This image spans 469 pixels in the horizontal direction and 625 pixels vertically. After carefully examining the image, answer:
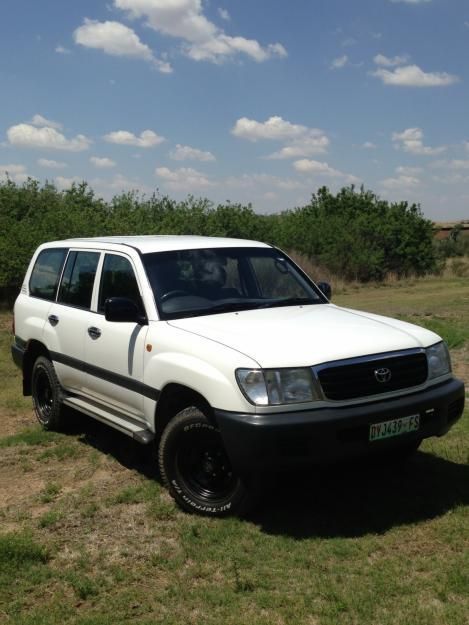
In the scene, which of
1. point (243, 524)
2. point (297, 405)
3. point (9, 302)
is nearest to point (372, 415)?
point (297, 405)

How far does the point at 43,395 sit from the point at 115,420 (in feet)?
5.98

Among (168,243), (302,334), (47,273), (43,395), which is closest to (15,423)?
(43,395)

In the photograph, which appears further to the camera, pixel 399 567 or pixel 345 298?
pixel 345 298

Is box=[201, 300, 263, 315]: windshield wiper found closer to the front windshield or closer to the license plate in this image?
the front windshield

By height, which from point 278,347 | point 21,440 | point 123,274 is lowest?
point 21,440

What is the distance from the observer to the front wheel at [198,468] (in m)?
4.30

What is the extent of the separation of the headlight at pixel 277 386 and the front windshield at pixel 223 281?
1105mm

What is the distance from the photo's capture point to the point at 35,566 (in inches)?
152

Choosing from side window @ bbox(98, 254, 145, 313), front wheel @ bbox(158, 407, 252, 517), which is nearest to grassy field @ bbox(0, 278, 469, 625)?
front wheel @ bbox(158, 407, 252, 517)

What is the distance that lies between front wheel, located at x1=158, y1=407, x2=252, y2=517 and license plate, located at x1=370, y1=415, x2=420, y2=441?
0.91m

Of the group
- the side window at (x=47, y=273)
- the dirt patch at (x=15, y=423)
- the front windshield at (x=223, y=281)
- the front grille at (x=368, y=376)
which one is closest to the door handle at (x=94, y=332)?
the front windshield at (x=223, y=281)

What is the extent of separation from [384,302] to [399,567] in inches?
673

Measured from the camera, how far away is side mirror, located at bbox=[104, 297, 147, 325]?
484 cm

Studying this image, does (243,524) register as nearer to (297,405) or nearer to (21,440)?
(297,405)
